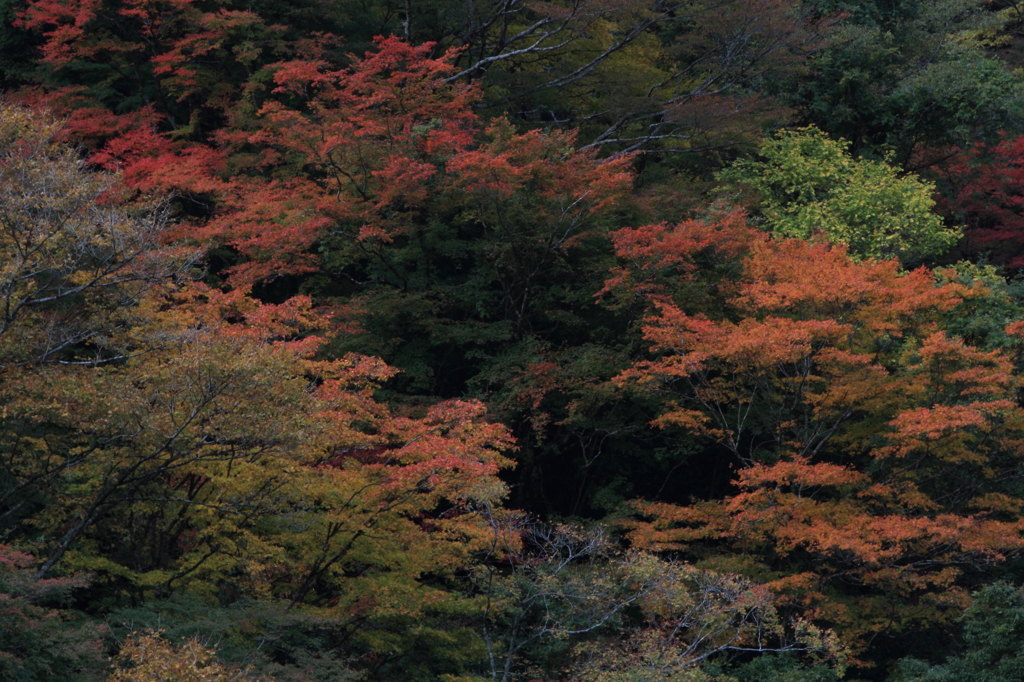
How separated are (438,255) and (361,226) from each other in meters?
2.21

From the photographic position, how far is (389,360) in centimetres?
1825

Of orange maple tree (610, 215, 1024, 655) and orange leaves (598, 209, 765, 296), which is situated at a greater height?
orange leaves (598, 209, 765, 296)

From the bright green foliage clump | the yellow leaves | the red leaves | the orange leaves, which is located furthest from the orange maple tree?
the red leaves

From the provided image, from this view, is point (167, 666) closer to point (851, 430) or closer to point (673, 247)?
point (673, 247)

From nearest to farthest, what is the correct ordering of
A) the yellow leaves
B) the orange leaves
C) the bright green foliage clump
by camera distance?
1. the yellow leaves
2. the orange leaves
3. the bright green foliage clump

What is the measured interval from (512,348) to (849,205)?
721cm

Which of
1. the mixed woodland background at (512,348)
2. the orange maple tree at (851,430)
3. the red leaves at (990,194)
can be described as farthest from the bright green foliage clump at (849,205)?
the red leaves at (990,194)

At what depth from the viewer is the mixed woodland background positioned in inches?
429

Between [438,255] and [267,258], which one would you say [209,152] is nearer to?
[267,258]

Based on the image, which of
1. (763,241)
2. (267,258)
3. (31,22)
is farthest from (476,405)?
(31,22)

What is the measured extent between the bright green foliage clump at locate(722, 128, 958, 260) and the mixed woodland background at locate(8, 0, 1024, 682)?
10 cm

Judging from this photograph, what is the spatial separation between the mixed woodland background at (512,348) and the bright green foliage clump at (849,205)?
0.33 ft

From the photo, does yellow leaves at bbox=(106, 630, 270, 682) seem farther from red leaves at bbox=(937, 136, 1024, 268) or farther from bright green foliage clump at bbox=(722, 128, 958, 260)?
red leaves at bbox=(937, 136, 1024, 268)

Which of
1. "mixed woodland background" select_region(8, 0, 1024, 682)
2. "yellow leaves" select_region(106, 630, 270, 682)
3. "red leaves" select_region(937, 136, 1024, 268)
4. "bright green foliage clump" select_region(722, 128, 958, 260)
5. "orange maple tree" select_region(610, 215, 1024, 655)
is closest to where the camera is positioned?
"yellow leaves" select_region(106, 630, 270, 682)
